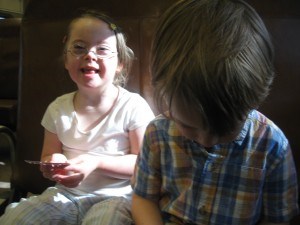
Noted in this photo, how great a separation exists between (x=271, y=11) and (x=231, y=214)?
1.99 ft

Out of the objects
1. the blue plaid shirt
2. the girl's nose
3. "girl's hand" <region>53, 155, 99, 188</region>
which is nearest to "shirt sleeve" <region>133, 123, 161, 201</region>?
the blue plaid shirt

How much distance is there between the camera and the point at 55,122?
1064 mm

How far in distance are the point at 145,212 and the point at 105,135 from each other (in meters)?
0.31

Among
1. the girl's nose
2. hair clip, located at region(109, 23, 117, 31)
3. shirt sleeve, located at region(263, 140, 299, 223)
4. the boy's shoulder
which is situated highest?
hair clip, located at region(109, 23, 117, 31)

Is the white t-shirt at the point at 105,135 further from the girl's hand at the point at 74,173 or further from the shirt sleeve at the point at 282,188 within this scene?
the shirt sleeve at the point at 282,188

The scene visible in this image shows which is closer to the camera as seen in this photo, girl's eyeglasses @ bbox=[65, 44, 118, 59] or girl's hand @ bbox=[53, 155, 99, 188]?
girl's hand @ bbox=[53, 155, 99, 188]

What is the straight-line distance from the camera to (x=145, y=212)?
2.63 ft

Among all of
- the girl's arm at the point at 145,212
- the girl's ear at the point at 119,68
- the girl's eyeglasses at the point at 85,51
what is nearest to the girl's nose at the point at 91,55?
the girl's eyeglasses at the point at 85,51

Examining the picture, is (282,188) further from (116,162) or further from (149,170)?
(116,162)

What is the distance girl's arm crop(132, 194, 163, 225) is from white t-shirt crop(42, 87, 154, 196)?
191 millimetres

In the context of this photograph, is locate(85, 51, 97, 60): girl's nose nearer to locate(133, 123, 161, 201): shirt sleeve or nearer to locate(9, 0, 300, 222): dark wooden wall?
locate(9, 0, 300, 222): dark wooden wall

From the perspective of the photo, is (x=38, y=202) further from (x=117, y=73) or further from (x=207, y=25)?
(x=207, y=25)

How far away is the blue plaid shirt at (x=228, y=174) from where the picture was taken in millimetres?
700

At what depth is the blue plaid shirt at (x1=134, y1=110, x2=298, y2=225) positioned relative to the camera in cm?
70
